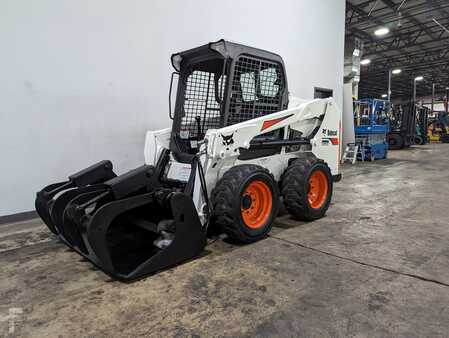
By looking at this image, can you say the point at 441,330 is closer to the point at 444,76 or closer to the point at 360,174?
the point at 360,174

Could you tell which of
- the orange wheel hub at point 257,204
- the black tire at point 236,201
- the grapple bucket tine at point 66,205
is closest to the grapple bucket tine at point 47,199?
the grapple bucket tine at point 66,205

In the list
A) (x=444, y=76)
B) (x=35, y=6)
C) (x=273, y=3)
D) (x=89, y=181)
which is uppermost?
(x=444, y=76)

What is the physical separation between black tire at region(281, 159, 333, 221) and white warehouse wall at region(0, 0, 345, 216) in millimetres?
2403

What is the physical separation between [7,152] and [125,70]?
1834 mm

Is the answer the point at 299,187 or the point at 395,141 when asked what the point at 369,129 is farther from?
the point at 299,187

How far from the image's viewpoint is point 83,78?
3973 mm

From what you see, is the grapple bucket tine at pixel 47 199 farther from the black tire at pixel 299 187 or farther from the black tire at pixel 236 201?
the black tire at pixel 299 187

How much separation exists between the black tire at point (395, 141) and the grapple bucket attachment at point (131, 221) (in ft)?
47.9

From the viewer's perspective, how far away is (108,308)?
1813 mm

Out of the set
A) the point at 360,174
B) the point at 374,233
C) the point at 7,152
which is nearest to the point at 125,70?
the point at 7,152

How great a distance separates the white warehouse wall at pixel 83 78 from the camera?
351 centimetres

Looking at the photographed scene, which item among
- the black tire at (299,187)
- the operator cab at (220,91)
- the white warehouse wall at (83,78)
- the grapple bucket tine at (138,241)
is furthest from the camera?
the white warehouse wall at (83,78)

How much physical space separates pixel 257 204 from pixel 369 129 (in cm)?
856

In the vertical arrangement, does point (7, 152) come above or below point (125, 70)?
below
